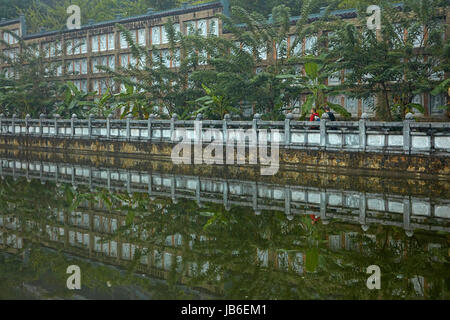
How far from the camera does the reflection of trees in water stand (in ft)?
25.2

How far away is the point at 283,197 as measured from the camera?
1542 cm

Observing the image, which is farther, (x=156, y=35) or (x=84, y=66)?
A: (x=84, y=66)

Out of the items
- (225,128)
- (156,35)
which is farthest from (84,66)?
(225,128)

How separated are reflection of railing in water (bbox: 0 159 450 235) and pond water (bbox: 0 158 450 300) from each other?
0.04 meters

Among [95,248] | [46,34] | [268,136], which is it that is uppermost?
[46,34]

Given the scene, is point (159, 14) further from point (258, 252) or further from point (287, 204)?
point (258, 252)

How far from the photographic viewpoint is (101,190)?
58.0ft

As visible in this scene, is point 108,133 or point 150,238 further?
point 108,133

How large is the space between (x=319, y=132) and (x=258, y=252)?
492 inches

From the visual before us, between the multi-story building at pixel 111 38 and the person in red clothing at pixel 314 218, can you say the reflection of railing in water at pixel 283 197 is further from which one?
the multi-story building at pixel 111 38

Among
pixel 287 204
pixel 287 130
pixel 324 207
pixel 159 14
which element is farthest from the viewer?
pixel 159 14
